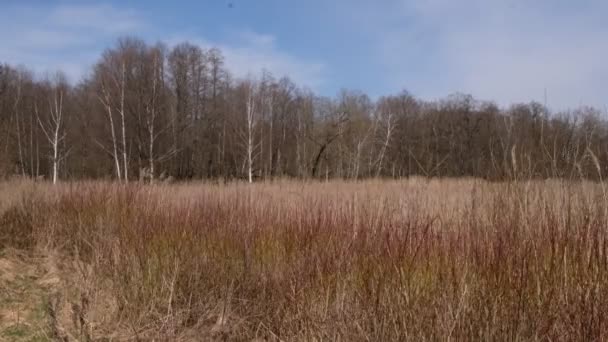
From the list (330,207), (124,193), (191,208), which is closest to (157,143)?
(124,193)

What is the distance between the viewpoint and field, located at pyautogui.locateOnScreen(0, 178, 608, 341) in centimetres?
230

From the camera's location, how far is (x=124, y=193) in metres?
8.00

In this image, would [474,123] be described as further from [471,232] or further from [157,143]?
[471,232]

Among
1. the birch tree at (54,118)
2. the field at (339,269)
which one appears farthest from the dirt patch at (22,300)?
the birch tree at (54,118)

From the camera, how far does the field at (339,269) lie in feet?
7.54

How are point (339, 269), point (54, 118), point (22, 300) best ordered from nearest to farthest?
1. point (339, 269)
2. point (22, 300)
3. point (54, 118)

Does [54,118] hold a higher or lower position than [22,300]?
higher

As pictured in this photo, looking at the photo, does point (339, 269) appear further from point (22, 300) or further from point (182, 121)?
point (182, 121)

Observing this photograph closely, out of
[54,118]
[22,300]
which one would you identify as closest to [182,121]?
[54,118]

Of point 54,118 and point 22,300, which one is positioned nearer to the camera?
point 22,300

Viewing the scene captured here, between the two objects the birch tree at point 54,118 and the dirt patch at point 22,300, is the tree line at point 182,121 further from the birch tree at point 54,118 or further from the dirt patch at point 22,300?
the dirt patch at point 22,300

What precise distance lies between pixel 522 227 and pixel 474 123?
36.2 m

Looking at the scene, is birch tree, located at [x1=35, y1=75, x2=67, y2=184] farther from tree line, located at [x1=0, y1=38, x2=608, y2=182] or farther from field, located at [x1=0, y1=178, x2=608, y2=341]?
field, located at [x1=0, y1=178, x2=608, y2=341]

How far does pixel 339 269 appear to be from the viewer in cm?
318
